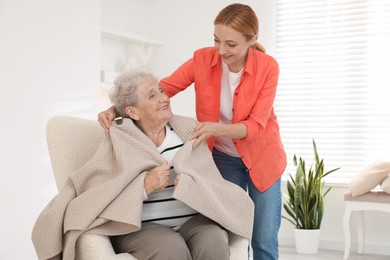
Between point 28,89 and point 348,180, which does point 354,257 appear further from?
point 28,89

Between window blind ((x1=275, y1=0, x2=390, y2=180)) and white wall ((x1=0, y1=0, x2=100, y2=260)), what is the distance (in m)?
2.01

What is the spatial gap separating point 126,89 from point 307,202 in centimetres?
263

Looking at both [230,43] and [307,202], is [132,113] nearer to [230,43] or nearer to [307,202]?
[230,43]

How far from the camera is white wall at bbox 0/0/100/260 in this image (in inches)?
126

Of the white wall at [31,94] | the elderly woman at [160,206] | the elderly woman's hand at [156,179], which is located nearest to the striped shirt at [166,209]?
the elderly woman at [160,206]

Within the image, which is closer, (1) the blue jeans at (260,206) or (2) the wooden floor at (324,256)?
(1) the blue jeans at (260,206)

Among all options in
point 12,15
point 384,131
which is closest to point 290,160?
point 384,131

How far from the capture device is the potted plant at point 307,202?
448 cm

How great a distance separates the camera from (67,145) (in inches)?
87.6

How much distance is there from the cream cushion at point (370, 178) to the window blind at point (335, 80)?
339mm

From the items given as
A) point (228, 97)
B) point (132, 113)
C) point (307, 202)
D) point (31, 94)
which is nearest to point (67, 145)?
point (132, 113)

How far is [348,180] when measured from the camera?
4.73 meters

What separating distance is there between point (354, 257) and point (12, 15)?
325 centimetres

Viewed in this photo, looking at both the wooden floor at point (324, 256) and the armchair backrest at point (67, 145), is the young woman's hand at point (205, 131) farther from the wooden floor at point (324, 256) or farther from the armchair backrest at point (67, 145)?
the wooden floor at point (324, 256)
